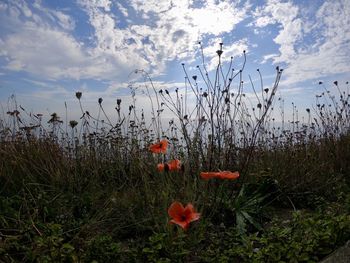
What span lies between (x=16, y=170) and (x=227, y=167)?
223cm

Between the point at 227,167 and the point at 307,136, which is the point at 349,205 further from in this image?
the point at 307,136

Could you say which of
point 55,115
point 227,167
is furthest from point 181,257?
point 55,115

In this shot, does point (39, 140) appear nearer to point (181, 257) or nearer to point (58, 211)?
point (58, 211)

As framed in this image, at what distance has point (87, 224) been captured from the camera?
283 centimetres

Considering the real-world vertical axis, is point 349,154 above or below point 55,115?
below

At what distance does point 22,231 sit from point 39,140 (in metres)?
2.14

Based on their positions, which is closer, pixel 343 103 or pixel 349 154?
pixel 349 154

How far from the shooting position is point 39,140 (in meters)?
4.55

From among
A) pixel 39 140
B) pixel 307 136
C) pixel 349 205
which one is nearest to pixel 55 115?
pixel 39 140

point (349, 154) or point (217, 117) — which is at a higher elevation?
point (217, 117)

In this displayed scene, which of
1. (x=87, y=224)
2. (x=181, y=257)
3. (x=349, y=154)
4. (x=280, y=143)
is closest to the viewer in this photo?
(x=181, y=257)

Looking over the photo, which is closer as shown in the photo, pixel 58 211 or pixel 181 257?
pixel 181 257

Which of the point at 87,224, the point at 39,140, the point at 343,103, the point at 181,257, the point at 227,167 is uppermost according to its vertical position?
the point at 343,103

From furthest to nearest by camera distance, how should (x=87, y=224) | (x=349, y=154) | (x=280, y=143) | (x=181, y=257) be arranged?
(x=280, y=143)
(x=349, y=154)
(x=87, y=224)
(x=181, y=257)
